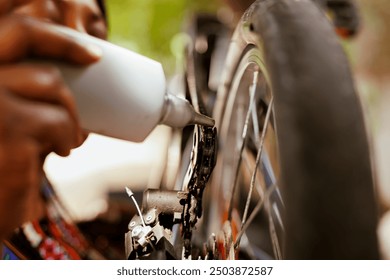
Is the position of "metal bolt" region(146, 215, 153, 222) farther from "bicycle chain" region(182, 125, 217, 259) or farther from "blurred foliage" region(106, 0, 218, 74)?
"blurred foliage" region(106, 0, 218, 74)

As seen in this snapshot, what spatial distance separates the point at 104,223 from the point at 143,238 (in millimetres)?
450

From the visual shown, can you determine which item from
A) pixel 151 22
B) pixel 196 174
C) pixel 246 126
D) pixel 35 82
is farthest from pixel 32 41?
pixel 151 22

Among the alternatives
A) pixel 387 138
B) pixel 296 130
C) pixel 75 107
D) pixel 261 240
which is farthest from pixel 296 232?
pixel 387 138

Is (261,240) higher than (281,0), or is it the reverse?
(281,0)

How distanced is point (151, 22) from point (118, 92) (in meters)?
0.83

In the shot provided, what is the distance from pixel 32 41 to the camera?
30cm

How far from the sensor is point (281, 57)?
335 millimetres

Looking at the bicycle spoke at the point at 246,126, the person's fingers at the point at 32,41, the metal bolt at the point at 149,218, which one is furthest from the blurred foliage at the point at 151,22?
the person's fingers at the point at 32,41

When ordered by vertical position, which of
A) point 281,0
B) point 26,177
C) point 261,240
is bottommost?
point 261,240

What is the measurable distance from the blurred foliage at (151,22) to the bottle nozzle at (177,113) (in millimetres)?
436

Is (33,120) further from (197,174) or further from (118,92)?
(197,174)

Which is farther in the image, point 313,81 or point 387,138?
point 387,138

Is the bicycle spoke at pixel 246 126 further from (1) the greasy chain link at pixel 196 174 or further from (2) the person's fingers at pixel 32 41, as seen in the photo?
(2) the person's fingers at pixel 32 41

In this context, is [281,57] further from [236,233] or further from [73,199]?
[73,199]
